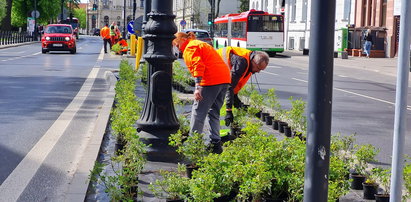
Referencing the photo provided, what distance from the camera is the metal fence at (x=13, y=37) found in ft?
187

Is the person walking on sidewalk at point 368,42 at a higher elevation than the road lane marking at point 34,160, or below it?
higher

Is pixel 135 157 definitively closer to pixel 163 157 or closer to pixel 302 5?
pixel 163 157

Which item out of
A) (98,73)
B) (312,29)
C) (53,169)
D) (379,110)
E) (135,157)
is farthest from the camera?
(98,73)

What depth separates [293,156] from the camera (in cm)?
537

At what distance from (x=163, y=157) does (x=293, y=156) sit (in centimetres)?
244

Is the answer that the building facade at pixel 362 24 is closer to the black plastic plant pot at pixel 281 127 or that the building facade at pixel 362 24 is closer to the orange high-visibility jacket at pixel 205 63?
the black plastic plant pot at pixel 281 127

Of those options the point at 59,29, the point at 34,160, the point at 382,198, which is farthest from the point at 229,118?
the point at 59,29

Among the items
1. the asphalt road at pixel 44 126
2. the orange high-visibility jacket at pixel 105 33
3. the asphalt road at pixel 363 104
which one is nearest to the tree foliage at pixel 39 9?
the orange high-visibility jacket at pixel 105 33

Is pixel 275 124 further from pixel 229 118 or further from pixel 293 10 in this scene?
pixel 293 10

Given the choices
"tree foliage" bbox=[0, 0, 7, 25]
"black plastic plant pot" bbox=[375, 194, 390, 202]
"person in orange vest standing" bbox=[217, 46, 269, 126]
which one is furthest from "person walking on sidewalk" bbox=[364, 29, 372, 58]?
"tree foliage" bbox=[0, 0, 7, 25]

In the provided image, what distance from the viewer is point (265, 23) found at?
1778 inches

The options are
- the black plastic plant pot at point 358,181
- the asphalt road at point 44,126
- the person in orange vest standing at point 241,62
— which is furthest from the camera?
the person in orange vest standing at point 241,62

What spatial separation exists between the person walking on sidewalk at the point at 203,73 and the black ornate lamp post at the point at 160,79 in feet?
0.83

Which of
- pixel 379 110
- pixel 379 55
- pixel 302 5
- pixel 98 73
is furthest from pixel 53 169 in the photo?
pixel 302 5
